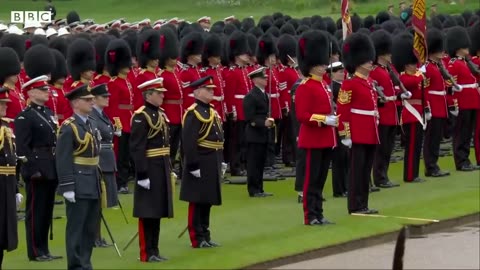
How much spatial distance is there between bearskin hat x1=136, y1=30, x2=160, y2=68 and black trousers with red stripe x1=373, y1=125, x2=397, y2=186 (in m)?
2.88

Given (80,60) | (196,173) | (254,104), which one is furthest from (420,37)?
(196,173)

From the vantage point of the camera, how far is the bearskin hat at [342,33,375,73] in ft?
51.0

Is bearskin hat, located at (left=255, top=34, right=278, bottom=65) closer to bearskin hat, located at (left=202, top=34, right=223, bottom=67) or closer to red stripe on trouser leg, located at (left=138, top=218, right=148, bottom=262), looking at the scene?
bearskin hat, located at (left=202, top=34, right=223, bottom=67)

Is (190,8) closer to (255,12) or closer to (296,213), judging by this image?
(255,12)

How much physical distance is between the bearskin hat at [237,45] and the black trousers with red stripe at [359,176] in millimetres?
4786

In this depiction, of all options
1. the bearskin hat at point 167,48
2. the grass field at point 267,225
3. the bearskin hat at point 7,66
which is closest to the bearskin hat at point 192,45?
the bearskin hat at point 167,48

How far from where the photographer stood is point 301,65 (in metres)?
15.2

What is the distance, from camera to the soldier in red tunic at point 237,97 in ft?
63.3

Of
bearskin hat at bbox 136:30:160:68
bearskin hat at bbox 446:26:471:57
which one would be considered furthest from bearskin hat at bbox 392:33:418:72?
bearskin hat at bbox 136:30:160:68

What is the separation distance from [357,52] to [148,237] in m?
3.90

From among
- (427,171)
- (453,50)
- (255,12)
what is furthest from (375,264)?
(255,12)

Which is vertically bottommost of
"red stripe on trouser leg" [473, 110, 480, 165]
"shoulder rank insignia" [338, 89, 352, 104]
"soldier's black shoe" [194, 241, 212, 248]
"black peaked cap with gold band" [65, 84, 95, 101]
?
"red stripe on trouser leg" [473, 110, 480, 165]

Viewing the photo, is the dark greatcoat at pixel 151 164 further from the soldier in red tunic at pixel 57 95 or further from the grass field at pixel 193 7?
the grass field at pixel 193 7

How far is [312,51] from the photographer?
49.8 ft
